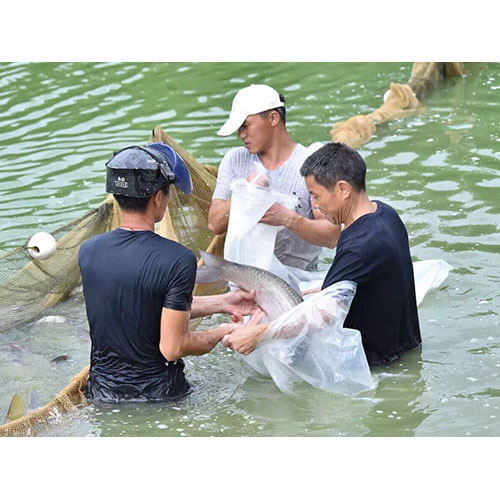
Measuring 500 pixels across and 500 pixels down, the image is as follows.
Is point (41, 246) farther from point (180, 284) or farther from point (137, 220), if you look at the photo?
point (180, 284)

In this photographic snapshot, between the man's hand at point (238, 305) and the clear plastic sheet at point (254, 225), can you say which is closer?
the man's hand at point (238, 305)

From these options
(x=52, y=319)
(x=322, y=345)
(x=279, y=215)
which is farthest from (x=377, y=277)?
(x=52, y=319)

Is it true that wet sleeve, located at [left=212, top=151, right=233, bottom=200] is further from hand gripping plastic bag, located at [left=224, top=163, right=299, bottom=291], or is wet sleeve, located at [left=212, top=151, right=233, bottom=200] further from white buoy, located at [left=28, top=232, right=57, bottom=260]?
white buoy, located at [left=28, top=232, right=57, bottom=260]

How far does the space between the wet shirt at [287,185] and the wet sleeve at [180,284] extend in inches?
57.8

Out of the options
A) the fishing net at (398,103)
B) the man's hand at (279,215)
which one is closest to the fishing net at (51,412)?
the man's hand at (279,215)

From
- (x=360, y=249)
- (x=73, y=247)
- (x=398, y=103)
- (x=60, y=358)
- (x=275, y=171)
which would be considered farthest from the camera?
(x=398, y=103)

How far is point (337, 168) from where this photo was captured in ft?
16.1

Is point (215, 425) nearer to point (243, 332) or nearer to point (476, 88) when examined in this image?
point (243, 332)

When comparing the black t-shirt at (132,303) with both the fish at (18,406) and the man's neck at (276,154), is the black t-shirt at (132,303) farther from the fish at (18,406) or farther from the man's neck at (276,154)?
the man's neck at (276,154)

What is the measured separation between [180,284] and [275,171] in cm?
161

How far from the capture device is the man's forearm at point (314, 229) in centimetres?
564

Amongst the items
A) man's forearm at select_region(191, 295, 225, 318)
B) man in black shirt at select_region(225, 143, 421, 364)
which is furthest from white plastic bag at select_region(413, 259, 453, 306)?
man's forearm at select_region(191, 295, 225, 318)

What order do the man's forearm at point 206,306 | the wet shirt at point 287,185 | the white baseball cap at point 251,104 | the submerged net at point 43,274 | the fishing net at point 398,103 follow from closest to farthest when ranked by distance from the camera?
the man's forearm at point 206,306 → the white baseball cap at point 251,104 → the wet shirt at point 287,185 → the submerged net at point 43,274 → the fishing net at point 398,103

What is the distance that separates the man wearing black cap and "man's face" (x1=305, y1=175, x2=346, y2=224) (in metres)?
0.67
